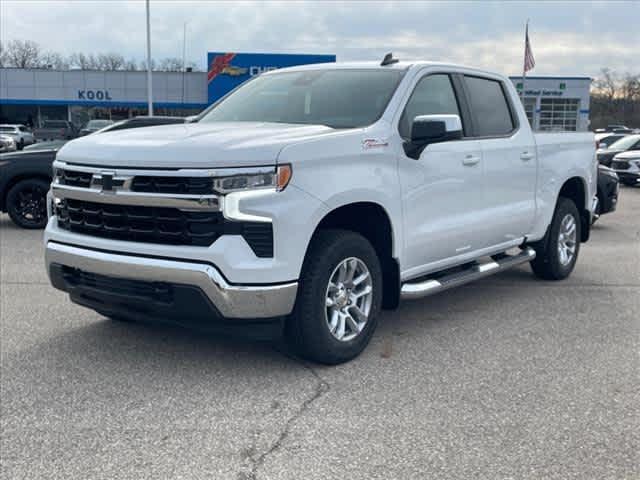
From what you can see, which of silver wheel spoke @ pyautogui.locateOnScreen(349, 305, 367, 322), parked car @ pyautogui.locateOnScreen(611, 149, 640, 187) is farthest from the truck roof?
parked car @ pyautogui.locateOnScreen(611, 149, 640, 187)

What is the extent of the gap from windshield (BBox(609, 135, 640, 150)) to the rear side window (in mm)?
16822

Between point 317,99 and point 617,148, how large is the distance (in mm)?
18685

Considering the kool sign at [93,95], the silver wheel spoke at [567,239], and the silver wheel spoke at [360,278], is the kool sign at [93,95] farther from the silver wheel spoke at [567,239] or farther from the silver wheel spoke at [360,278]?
the silver wheel spoke at [360,278]

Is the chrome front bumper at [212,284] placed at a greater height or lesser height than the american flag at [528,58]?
lesser

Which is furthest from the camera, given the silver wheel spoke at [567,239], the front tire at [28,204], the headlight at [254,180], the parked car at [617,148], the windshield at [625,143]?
the windshield at [625,143]

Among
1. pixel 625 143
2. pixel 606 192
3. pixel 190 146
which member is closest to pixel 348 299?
pixel 190 146

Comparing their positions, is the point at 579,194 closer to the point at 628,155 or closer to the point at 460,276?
the point at 460,276

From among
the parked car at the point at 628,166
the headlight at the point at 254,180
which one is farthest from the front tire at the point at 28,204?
the parked car at the point at 628,166

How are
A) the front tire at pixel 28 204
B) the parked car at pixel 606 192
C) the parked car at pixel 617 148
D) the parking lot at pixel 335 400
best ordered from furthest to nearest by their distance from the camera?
the parked car at pixel 617 148
the parked car at pixel 606 192
the front tire at pixel 28 204
the parking lot at pixel 335 400

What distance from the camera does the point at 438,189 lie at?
530 cm

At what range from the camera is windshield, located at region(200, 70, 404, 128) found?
202 inches

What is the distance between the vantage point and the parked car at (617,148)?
2114cm

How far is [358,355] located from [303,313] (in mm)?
697

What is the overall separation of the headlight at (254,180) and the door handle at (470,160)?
1965mm
